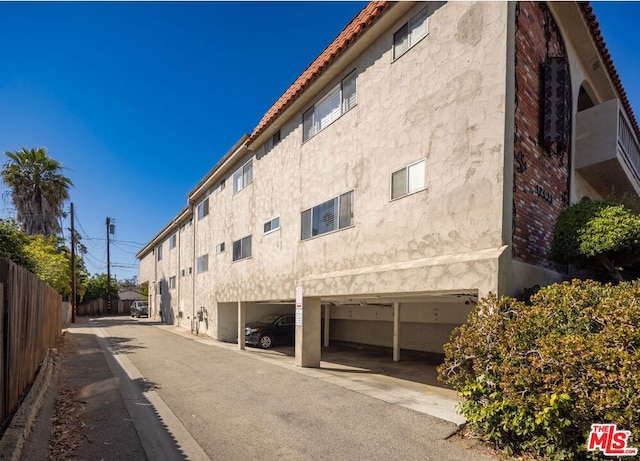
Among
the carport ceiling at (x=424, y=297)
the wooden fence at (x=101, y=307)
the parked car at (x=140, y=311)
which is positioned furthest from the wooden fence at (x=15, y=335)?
the wooden fence at (x=101, y=307)

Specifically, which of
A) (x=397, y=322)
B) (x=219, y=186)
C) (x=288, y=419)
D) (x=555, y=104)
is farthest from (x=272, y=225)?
(x=555, y=104)

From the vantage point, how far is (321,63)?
11836mm

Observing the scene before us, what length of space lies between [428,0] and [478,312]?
22.9ft

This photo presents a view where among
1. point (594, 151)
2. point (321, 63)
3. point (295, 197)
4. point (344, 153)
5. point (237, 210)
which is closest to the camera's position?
point (594, 151)

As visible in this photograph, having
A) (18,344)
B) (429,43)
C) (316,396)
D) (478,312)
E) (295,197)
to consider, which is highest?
(429,43)

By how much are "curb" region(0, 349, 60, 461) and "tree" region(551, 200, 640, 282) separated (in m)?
8.85

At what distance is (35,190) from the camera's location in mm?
27047

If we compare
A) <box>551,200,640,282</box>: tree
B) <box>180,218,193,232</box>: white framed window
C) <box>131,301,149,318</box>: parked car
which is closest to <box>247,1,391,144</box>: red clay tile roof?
<box>551,200,640,282</box>: tree

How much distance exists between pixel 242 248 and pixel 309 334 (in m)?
6.91

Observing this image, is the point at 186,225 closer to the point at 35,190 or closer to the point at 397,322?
the point at 35,190

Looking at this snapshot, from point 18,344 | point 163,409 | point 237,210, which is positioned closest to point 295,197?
point 237,210

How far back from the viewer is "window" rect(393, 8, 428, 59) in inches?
349

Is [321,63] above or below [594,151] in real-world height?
above

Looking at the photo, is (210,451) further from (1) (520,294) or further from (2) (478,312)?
(1) (520,294)
